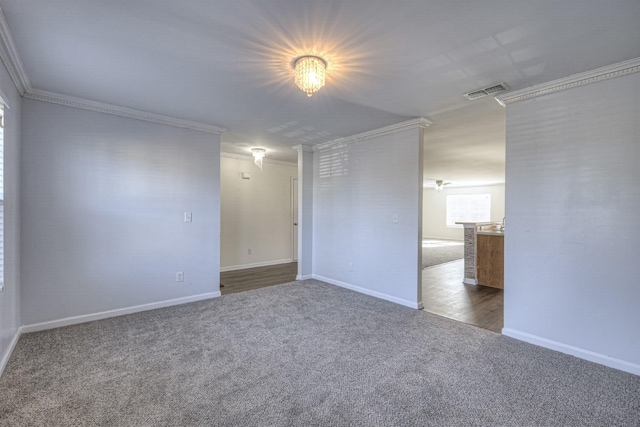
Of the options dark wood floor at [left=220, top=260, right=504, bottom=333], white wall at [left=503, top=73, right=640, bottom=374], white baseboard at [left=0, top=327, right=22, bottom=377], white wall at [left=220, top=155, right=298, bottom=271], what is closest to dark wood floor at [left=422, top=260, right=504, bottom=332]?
dark wood floor at [left=220, top=260, right=504, bottom=333]

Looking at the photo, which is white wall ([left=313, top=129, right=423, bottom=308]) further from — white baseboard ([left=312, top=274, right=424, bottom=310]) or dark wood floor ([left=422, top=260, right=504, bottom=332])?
dark wood floor ([left=422, top=260, right=504, bottom=332])

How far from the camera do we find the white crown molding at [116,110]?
9.49ft

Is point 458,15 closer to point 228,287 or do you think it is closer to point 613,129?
point 613,129

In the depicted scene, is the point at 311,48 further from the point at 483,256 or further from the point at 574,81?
the point at 483,256

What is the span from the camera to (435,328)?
10.00ft

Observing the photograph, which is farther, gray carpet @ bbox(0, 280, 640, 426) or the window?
the window

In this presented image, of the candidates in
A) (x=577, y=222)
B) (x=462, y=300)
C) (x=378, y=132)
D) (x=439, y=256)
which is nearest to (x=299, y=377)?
(x=577, y=222)

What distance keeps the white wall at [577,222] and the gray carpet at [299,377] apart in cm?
27

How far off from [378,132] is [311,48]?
2.22 m

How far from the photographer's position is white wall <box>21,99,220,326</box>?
290cm

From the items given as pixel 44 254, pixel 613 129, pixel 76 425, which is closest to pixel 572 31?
pixel 613 129

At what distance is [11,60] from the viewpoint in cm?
221

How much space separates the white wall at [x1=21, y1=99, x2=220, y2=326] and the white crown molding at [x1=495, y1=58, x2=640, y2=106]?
350cm

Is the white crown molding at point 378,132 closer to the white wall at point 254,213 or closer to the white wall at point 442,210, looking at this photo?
the white wall at point 254,213
